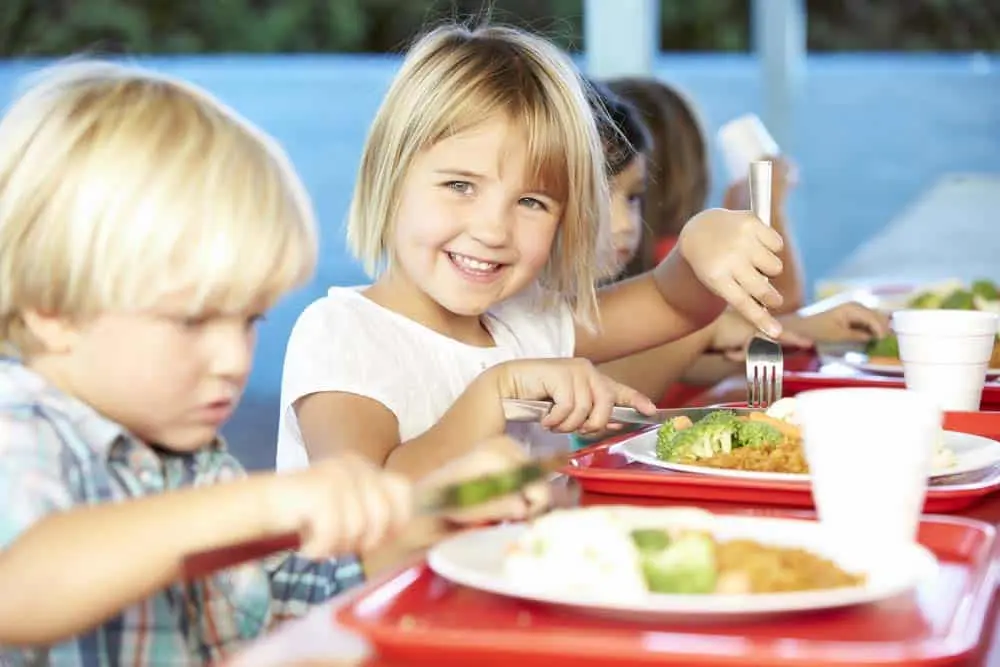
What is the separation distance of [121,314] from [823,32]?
256 inches

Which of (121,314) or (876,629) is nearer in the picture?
(876,629)

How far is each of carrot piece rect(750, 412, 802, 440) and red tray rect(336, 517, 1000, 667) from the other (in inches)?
15.5

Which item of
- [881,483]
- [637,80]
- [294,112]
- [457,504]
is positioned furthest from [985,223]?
[294,112]

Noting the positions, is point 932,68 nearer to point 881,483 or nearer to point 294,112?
point 294,112

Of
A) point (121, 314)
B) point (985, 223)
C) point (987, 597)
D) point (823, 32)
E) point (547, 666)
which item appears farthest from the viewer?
point (823, 32)

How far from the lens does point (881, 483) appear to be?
1.05 meters

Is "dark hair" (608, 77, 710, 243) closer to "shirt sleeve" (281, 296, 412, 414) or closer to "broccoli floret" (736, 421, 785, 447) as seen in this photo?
"shirt sleeve" (281, 296, 412, 414)

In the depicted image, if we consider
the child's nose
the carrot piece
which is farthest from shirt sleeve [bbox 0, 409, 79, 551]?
the child's nose

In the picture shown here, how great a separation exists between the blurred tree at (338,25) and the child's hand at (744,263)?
17.0 ft

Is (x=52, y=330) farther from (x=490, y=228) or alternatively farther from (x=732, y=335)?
(x=732, y=335)

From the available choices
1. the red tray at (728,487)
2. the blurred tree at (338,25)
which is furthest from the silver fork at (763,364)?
the blurred tree at (338,25)

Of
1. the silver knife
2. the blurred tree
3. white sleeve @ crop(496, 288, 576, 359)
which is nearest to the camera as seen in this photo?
the silver knife

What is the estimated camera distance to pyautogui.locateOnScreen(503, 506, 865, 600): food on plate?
90 cm

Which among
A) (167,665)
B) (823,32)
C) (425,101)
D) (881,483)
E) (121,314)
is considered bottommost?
(167,665)
